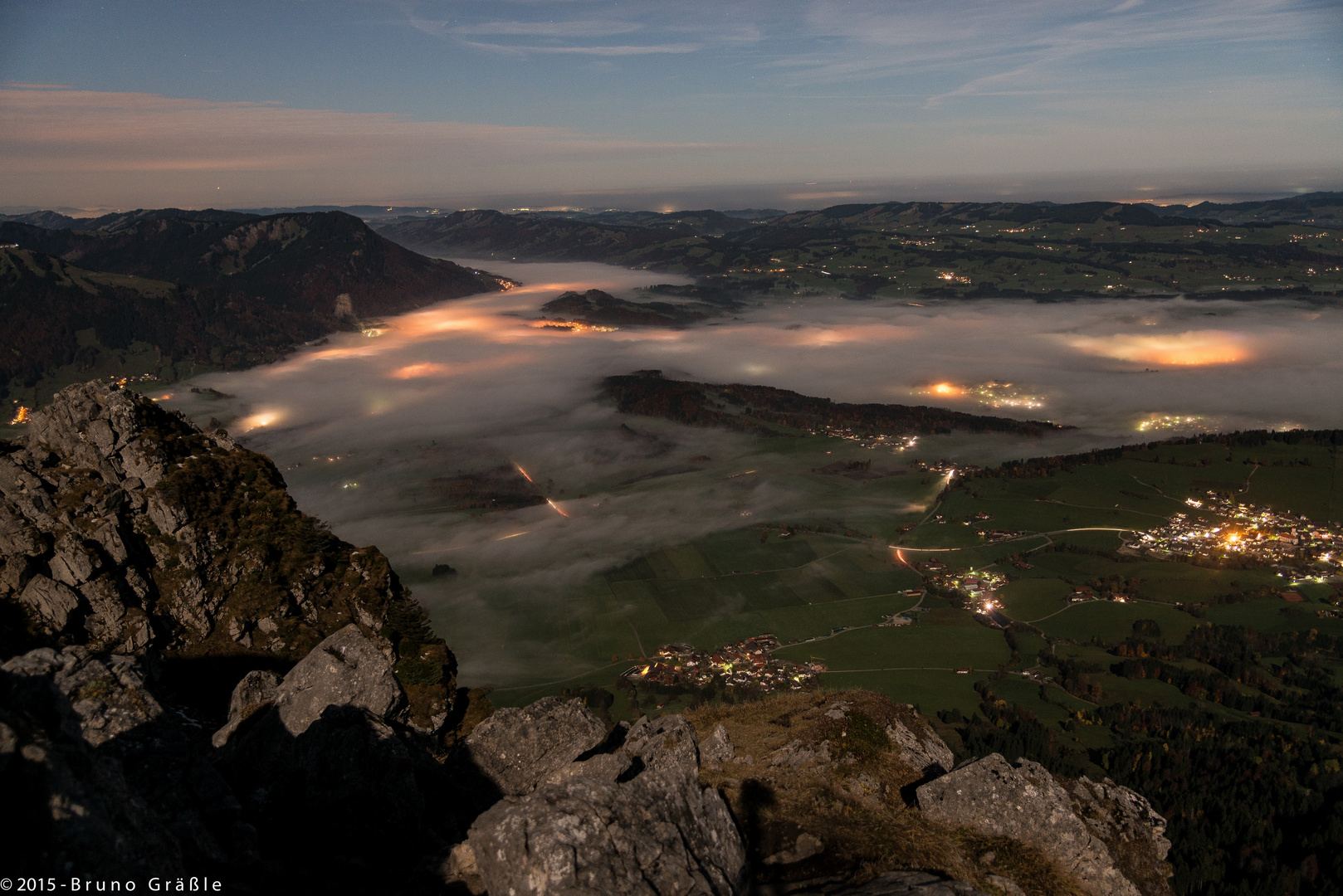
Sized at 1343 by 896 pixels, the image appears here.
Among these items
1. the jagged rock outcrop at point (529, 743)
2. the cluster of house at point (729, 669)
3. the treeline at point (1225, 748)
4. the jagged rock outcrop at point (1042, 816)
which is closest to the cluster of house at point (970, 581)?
the treeline at point (1225, 748)

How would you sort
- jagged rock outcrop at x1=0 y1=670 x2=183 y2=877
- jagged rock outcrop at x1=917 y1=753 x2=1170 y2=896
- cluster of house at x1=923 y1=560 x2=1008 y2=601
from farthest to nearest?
cluster of house at x1=923 y1=560 x2=1008 y2=601 < jagged rock outcrop at x1=917 y1=753 x2=1170 y2=896 < jagged rock outcrop at x1=0 y1=670 x2=183 y2=877

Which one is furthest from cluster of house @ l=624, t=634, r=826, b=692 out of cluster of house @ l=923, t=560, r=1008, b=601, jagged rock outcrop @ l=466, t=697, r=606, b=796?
jagged rock outcrop @ l=466, t=697, r=606, b=796

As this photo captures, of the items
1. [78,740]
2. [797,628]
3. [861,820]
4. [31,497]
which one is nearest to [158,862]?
[78,740]

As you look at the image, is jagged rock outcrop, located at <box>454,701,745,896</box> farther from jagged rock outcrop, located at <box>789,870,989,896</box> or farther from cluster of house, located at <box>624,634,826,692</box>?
cluster of house, located at <box>624,634,826,692</box>

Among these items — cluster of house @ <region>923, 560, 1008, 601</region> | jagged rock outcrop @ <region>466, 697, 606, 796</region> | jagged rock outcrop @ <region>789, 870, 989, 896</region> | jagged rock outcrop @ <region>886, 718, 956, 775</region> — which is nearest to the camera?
jagged rock outcrop @ <region>789, 870, 989, 896</region>

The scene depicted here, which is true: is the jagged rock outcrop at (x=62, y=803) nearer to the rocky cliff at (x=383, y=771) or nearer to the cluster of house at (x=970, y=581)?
the rocky cliff at (x=383, y=771)

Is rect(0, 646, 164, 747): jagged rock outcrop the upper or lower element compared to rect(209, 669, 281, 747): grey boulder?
upper

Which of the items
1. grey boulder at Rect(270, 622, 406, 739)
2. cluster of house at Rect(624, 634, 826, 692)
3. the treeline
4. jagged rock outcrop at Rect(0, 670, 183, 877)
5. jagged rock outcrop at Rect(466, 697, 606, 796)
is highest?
jagged rock outcrop at Rect(0, 670, 183, 877)
